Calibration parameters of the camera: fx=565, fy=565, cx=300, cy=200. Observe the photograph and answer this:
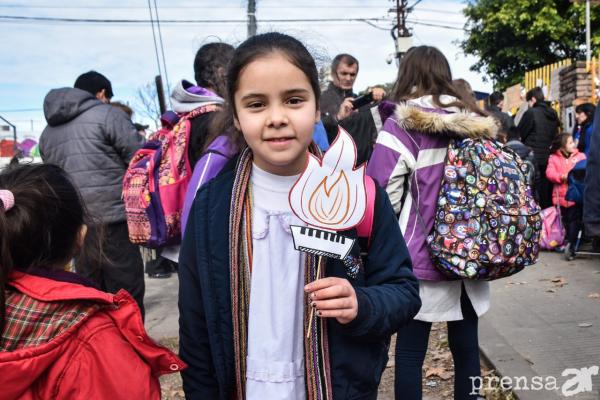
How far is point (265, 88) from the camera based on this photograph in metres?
1.48

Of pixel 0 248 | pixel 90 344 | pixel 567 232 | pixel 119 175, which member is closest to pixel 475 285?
pixel 90 344

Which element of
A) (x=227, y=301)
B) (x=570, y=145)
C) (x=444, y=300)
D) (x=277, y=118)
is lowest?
(x=444, y=300)

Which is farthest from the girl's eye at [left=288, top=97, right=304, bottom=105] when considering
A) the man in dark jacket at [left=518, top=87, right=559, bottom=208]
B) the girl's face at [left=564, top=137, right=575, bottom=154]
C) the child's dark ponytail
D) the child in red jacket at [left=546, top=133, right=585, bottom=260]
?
the man in dark jacket at [left=518, top=87, right=559, bottom=208]

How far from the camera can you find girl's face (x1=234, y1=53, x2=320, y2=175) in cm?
147

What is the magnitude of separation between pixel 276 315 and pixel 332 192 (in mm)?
394

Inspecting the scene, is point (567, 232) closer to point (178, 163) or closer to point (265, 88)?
point (178, 163)

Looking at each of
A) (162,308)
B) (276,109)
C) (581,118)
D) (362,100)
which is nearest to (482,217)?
(276,109)

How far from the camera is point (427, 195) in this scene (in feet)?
8.79

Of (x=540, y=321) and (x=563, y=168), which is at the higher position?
(x=563, y=168)

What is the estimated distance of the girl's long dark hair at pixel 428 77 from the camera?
112 inches

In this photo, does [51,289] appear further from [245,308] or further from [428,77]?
[428,77]

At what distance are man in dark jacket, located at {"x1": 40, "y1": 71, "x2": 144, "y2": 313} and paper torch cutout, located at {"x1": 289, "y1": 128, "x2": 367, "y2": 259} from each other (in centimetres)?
275

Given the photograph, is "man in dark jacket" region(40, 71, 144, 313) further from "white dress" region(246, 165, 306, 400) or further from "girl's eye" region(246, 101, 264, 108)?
"girl's eye" region(246, 101, 264, 108)

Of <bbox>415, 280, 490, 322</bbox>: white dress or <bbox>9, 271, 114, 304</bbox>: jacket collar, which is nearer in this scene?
<bbox>9, 271, 114, 304</bbox>: jacket collar
